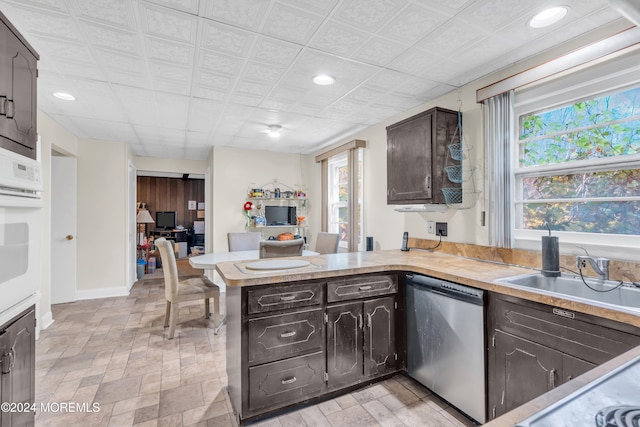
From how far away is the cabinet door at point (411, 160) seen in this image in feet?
8.36

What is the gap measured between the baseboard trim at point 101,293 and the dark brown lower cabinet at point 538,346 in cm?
501

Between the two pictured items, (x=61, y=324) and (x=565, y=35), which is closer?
(x=565, y=35)

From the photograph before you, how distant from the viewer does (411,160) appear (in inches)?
106

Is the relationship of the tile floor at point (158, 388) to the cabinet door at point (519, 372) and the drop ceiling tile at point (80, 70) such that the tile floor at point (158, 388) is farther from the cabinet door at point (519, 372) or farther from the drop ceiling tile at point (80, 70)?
the drop ceiling tile at point (80, 70)

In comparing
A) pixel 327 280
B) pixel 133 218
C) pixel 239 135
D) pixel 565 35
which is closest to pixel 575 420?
pixel 327 280

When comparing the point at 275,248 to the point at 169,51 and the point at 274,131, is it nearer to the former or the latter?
the point at 169,51

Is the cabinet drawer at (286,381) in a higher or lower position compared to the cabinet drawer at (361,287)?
lower

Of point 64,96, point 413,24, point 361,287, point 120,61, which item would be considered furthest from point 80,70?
point 361,287

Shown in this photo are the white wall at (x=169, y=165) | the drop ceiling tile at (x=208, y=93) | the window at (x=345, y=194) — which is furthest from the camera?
the white wall at (x=169, y=165)

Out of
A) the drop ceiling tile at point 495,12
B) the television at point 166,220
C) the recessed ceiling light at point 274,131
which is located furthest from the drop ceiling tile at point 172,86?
the television at point 166,220

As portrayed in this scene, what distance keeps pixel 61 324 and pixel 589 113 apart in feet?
17.4

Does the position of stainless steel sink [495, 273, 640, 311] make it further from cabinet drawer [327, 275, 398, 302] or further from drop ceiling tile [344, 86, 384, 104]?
drop ceiling tile [344, 86, 384, 104]

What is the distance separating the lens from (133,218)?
543 centimetres

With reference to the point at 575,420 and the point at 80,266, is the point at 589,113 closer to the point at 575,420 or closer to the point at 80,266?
the point at 575,420
